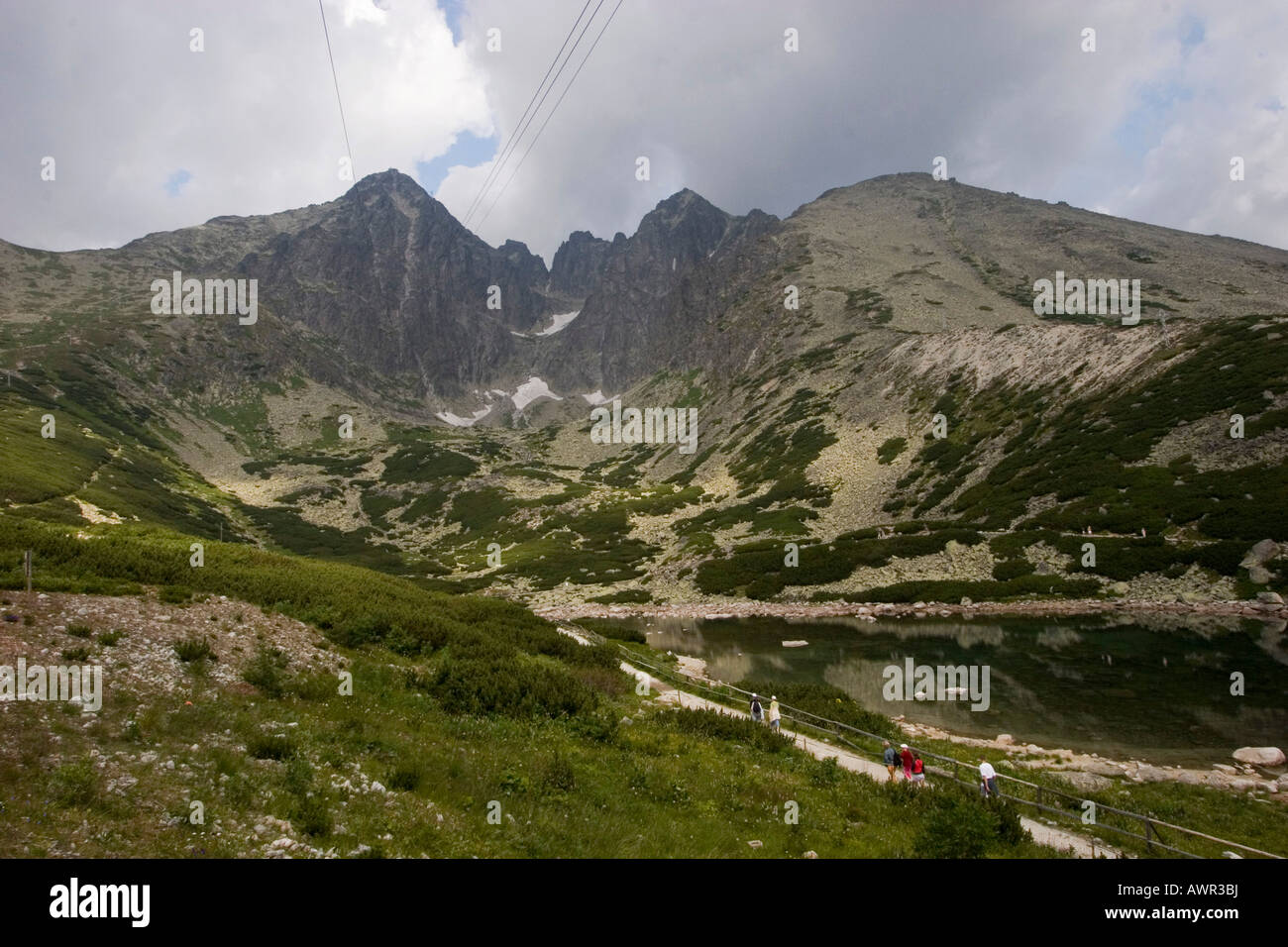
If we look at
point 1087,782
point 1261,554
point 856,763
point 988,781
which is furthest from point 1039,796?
point 1261,554

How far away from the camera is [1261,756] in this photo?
2136cm

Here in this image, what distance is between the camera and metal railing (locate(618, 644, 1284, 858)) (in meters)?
13.0

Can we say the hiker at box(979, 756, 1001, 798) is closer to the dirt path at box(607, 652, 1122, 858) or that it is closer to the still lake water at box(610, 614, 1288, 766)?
the dirt path at box(607, 652, 1122, 858)

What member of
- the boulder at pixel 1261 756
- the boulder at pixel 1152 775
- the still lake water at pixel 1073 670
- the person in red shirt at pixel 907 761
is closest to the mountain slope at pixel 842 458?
the still lake water at pixel 1073 670

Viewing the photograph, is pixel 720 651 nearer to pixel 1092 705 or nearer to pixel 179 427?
pixel 1092 705

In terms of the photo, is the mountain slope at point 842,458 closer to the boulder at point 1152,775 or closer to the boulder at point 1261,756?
the boulder at point 1261,756

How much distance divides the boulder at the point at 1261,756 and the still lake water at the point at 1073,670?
0.57 meters

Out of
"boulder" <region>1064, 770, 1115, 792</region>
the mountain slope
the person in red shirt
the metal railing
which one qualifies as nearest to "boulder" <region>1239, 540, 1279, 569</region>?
the mountain slope

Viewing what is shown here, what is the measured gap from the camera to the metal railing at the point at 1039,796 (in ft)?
42.6

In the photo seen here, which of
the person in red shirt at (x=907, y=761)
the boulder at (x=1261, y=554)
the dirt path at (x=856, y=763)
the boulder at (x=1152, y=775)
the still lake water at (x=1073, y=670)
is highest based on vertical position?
the boulder at (x=1261, y=554)

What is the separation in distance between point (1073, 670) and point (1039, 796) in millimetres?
21012

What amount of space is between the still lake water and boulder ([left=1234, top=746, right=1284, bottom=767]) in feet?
1.87
